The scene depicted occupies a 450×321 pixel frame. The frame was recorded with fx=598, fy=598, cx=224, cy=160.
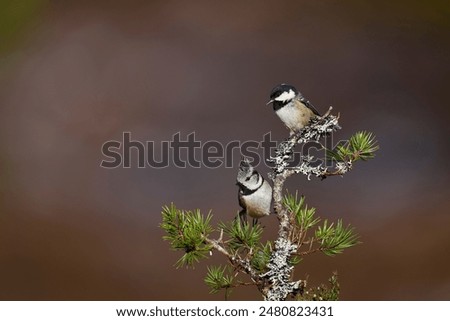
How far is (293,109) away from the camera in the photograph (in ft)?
7.97

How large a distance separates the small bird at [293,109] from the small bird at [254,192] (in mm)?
402

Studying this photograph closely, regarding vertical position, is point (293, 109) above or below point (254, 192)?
above

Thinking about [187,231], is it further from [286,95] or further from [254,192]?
[286,95]

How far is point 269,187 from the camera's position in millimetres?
2070

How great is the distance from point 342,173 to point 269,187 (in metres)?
0.30

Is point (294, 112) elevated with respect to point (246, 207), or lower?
elevated

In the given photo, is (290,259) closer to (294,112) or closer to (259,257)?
(259,257)

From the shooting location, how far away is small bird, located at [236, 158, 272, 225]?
203 centimetres

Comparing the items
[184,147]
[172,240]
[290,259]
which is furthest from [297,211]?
[184,147]

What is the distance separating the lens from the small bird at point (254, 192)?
203cm

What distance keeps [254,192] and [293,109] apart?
1.71 feet

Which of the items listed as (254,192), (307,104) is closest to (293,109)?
(307,104)

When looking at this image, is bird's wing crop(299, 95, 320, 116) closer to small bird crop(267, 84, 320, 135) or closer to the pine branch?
small bird crop(267, 84, 320, 135)

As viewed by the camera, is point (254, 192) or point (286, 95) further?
point (286, 95)
